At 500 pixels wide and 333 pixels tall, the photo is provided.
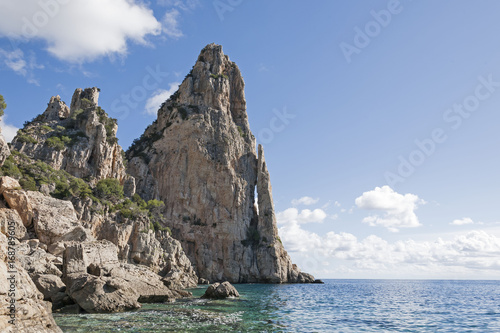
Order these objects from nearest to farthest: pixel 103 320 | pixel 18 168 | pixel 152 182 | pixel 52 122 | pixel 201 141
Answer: pixel 103 320 → pixel 18 168 → pixel 52 122 → pixel 152 182 → pixel 201 141

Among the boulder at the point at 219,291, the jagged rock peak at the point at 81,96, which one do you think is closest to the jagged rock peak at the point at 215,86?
the jagged rock peak at the point at 81,96

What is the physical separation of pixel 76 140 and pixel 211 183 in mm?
36458

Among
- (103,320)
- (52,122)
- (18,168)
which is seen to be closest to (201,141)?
(52,122)

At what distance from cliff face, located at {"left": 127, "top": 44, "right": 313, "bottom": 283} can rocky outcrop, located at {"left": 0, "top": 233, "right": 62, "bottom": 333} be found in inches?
2628

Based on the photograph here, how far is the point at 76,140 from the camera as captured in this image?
195ft

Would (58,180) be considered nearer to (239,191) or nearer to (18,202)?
(18,202)

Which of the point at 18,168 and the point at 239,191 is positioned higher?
the point at 239,191

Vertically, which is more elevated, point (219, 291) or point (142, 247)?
point (142, 247)

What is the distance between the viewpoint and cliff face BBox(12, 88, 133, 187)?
55.3 meters

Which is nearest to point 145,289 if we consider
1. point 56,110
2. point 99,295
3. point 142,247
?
point 99,295

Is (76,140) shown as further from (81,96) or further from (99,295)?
(99,295)

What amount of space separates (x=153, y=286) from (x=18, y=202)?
59.1 feet

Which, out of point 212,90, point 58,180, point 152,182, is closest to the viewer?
point 58,180

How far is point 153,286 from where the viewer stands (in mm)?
29703
